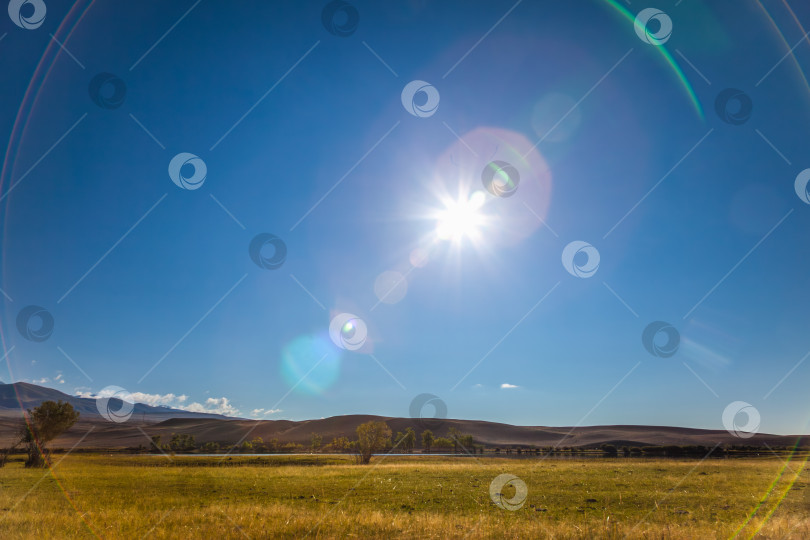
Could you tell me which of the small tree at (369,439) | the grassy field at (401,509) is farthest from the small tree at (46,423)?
the small tree at (369,439)

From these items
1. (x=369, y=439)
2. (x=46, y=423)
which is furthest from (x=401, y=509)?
(x=46, y=423)

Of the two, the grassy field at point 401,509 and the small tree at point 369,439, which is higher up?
the small tree at point 369,439

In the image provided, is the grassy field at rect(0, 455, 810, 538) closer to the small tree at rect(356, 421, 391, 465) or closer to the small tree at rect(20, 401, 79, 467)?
the small tree at rect(20, 401, 79, 467)

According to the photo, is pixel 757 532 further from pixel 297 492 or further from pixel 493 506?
pixel 297 492

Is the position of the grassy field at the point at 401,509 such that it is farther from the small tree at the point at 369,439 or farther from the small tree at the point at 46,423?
the small tree at the point at 369,439

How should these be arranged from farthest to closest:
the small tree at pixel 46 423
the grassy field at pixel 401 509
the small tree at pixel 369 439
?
the small tree at pixel 369 439, the small tree at pixel 46 423, the grassy field at pixel 401 509

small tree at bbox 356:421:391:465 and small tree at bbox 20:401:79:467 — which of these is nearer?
small tree at bbox 20:401:79:467

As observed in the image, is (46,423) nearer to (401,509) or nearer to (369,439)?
(369,439)

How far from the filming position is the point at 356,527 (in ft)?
43.4

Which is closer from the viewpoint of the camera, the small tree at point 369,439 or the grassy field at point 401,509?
the grassy field at point 401,509

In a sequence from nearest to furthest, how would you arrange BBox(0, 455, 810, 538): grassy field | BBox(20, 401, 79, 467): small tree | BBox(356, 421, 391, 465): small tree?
BBox(0, 455, 810, 538): grassy field → BBox(20, 401, 79, 467): small tree → BBox(356, 421, 391, 465): small tree

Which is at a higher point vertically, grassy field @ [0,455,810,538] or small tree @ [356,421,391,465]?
small tree @ [356,421,391,465]

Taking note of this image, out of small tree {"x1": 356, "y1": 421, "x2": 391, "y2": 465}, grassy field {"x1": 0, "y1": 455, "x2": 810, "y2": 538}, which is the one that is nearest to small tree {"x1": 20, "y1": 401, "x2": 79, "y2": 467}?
grassy field {"x1": 0, "y1": 455, "x2": 810, "y2": 538}

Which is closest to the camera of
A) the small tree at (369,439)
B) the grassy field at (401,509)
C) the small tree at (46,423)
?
the grassy field at (401,509)
